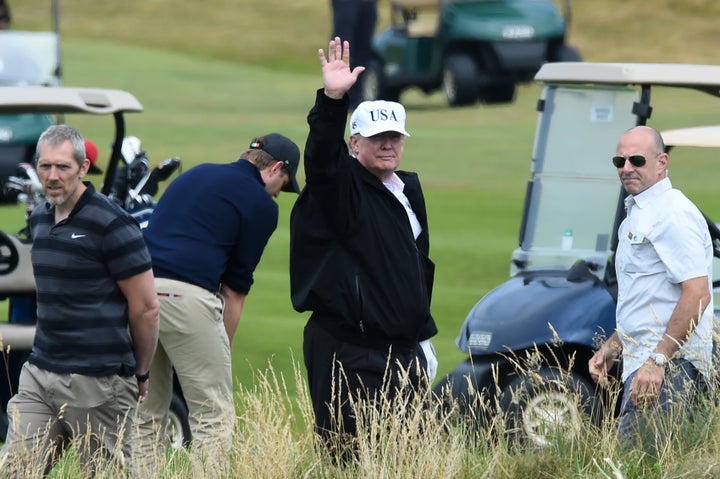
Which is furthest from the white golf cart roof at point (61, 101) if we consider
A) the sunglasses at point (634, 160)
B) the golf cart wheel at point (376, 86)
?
the golf cart wheel at point (376, 86)

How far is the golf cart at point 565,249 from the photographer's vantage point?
7.32 m

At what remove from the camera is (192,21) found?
37750 millimetres

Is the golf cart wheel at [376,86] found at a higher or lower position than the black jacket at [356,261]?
lower

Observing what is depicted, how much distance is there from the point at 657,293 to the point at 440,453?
0.99 m

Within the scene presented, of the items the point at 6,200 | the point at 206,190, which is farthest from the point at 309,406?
the point at 6,200

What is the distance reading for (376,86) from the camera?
23953 millimetres

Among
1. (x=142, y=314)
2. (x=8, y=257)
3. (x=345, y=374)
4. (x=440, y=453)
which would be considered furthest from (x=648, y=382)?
(x=8, y=257)

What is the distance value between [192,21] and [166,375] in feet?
103

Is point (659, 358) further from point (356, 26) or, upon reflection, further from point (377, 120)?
point (356, 26)

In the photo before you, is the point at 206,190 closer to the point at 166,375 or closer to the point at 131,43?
the point at 166,375

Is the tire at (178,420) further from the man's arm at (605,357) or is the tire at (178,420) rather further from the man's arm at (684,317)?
the man's arm at (684,317)

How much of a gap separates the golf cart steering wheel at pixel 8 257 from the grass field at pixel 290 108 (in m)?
1.86

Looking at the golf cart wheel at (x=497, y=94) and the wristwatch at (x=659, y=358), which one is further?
the golf cart wheel at (x=497, y=94)

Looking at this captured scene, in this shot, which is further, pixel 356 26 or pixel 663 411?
pixel 356 26
